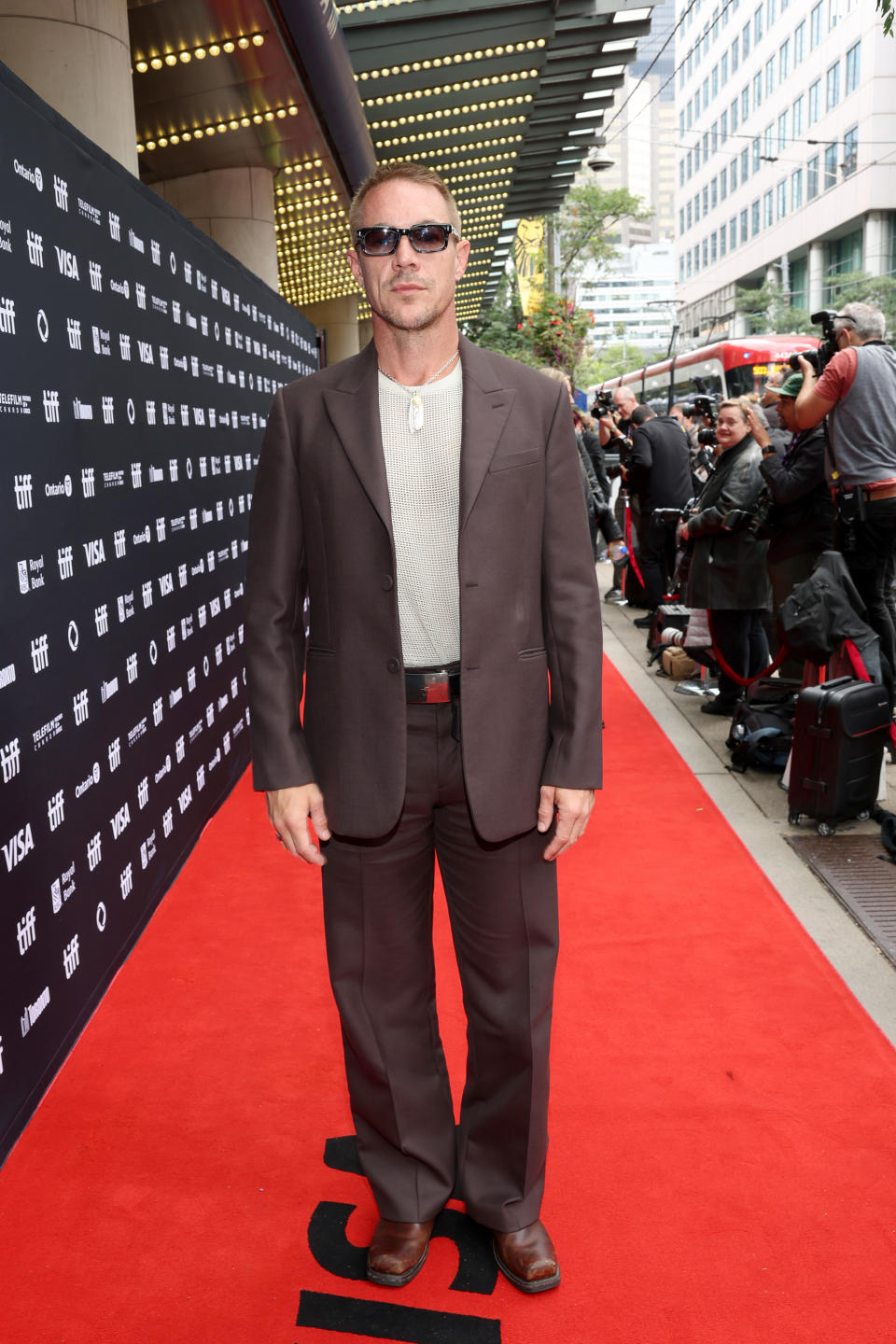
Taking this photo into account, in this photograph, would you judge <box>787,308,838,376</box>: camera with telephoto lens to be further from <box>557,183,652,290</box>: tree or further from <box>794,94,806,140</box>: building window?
<box>794,94,806,140</box>: building window

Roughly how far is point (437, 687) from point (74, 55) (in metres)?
4.58

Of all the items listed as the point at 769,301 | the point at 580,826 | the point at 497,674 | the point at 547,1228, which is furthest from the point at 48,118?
the point at 769,301

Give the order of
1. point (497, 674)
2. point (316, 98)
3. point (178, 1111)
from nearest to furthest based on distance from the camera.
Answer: point (497, 674), point (178, 1111), point (316, 98)

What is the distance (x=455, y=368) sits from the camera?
2.40 meters

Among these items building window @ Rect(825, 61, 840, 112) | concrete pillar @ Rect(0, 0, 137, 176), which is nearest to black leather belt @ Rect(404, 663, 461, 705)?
concrete pillar @ Rect(0, 0, 137, 176)

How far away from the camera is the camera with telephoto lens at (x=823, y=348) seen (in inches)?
226

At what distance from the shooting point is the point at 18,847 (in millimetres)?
3234

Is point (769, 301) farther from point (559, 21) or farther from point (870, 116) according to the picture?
point (559, 21)

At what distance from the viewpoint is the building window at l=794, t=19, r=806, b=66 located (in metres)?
56.7

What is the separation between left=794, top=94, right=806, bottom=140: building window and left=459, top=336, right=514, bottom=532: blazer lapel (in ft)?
207

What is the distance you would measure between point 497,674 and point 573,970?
2023 mm

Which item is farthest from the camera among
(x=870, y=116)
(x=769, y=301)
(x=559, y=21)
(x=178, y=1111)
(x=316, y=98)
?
(x=769, y=301)

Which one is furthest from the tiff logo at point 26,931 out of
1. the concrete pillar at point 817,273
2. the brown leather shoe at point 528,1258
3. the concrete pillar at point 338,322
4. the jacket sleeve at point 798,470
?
the concrete pillar at point 817,273

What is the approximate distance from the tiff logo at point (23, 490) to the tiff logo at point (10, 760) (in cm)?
66
